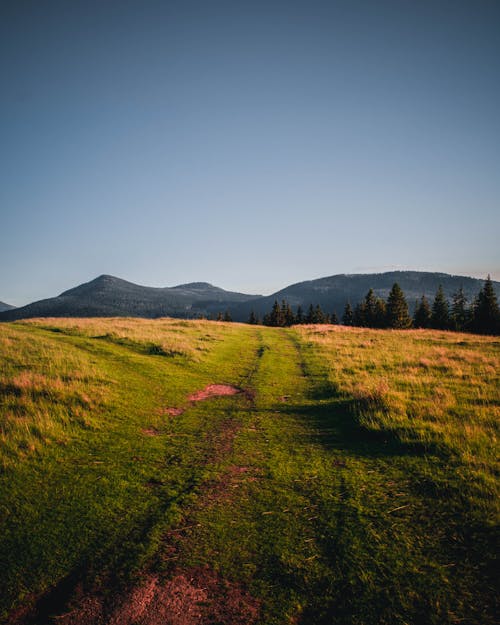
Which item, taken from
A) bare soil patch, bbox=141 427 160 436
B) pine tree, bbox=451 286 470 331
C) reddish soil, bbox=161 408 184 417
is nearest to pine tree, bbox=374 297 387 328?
pine tree, bbox=451 286 470 331

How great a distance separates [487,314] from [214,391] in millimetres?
57704

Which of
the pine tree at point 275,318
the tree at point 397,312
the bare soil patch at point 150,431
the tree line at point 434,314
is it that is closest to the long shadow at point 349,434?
the bare soil patch at point 150,431

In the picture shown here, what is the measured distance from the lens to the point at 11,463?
5.60m

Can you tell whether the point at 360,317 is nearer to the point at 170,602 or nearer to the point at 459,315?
the point at 459,315

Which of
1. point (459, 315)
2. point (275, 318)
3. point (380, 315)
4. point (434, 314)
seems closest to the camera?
point (434, 314)

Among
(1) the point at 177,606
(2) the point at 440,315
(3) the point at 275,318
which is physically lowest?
(1) the point at 177,606

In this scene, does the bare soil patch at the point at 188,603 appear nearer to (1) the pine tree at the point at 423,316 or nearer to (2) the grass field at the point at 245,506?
(2) the grass field at the point at 245,506

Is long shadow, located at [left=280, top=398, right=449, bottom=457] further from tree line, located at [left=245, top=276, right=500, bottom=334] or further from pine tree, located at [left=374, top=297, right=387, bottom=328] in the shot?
pine tree, located at [left=374, top=297, right=387, bottom=328]

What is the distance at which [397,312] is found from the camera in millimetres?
55094

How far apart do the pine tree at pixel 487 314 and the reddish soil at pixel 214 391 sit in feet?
184

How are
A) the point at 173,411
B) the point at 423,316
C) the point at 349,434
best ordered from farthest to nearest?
the point at 423,316
the point at 173,411
the point at 349,434

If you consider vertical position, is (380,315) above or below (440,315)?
below

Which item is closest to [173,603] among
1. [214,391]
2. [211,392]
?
[211,392]

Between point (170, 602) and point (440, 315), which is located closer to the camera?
point (170, 602)
